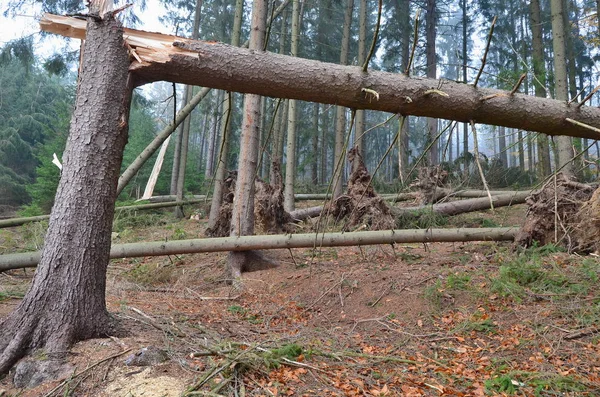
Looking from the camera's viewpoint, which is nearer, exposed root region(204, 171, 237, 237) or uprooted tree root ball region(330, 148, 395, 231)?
uprooted tree root ball region(330, 148, 395, 231)

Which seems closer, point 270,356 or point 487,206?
point 270,356

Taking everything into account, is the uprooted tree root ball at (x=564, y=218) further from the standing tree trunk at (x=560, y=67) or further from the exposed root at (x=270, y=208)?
the exposed root at (x=270, y=208)

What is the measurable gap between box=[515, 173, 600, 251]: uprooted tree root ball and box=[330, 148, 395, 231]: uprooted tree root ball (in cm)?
243

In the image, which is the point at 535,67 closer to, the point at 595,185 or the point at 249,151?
the point at 595,185

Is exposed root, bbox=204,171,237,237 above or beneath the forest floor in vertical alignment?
above

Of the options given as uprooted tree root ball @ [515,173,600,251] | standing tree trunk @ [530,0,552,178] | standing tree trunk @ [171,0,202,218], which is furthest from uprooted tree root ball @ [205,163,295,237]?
standing tree trunk @ [530,0,552,178]

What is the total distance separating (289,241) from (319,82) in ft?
11.3

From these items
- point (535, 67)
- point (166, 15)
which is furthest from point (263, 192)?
point (166, 15)

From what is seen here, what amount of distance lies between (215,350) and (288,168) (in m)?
9.33

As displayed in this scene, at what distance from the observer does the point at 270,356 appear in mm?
3037

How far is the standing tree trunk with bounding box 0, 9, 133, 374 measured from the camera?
117 inches

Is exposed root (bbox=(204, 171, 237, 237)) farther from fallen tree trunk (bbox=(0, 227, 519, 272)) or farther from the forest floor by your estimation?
fallen tree trunk (bbox=(0, 227, 519, 272))

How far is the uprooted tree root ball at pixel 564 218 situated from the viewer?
5.84m

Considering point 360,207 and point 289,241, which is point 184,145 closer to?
point 360,207
